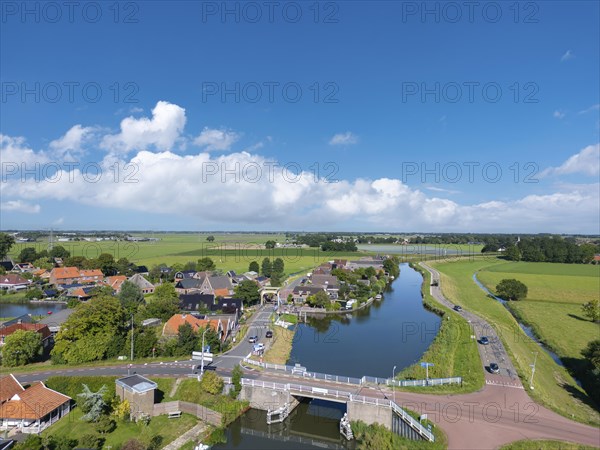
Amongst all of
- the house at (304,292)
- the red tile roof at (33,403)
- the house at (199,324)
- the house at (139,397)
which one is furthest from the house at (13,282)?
the house at (139,397)

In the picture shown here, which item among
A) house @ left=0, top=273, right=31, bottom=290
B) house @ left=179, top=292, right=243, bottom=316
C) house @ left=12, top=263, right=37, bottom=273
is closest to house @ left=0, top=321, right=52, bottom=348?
house @ left=179, top=292, right=243, bottom=316

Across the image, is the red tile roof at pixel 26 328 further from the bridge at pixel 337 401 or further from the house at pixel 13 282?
the house at pixel 13 282

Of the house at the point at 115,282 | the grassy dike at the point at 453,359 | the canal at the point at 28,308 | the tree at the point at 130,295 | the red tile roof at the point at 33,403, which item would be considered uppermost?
the tree at the point at 130,295

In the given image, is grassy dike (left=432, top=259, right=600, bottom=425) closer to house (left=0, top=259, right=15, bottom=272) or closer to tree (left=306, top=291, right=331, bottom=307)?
tree (left=306, top=291, right=331, bottom=307)

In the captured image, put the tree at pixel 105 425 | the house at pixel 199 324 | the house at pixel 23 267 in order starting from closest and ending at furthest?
the tree at pixel 105 425 → the house at pixel 199 324 → the house at pixel 23 267

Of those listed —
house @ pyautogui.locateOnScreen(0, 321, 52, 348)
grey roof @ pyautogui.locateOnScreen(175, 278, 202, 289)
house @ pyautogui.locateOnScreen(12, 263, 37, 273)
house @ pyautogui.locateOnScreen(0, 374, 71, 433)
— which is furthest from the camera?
house @ pyautogui.locateOnScreen(12, 263, 37, 273)

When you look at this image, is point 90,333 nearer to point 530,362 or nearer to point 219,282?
point 219,282
